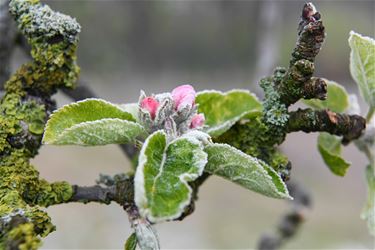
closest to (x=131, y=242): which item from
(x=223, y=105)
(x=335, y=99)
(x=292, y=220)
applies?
(x=223, y=105)

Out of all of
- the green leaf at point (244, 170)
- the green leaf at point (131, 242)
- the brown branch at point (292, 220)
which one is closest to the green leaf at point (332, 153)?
the green leaf at point (244, 170)

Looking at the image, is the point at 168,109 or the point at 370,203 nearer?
the point at 168,109

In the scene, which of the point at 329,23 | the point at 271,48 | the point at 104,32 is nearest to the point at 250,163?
the point at 271,48

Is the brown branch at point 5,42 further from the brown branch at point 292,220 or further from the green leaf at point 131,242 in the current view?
the brown branch at point 292,220

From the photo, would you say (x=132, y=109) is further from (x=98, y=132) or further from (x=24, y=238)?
(x=24, y=238)

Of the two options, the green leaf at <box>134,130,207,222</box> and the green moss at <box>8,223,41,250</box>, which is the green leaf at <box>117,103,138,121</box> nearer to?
the green leaf at <box>134,130,207,222</box>

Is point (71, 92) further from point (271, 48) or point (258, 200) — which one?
point (258, 200)

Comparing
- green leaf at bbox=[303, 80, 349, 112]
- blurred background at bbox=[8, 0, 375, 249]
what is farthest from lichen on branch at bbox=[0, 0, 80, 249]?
blurred background at bbox=[8, 0, 375, 249]
